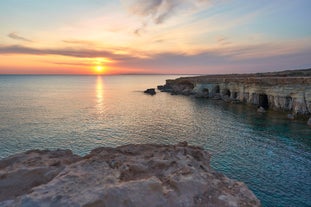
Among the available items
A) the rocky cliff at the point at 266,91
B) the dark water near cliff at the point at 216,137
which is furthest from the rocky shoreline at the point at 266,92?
the dark water near cliff at the point at 216,137

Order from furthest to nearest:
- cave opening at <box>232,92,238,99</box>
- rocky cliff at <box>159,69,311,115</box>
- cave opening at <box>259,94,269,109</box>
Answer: cave opening at <box>232,92,238,99</box>, cave opening at <box>259,94,269,109</box>, rocky cliff at <box>159,69,311,115</box>

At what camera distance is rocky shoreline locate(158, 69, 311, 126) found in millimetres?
48125

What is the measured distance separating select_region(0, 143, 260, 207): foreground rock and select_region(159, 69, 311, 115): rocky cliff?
139ft

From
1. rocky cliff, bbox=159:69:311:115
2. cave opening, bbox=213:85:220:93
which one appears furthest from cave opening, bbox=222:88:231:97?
cave opening, bbox=213:85:220:93

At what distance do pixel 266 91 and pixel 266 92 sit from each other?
270mm

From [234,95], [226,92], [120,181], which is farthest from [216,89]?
[120,181]

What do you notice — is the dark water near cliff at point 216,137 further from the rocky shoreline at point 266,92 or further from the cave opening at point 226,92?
the cave opening at point 226,92

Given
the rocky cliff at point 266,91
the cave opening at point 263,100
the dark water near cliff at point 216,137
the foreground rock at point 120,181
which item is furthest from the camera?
the cave opening at point 263,100

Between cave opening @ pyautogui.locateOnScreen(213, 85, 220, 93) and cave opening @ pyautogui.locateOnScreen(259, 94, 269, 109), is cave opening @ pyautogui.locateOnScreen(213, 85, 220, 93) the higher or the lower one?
the higher one

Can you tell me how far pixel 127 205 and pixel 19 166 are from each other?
8.67 meters

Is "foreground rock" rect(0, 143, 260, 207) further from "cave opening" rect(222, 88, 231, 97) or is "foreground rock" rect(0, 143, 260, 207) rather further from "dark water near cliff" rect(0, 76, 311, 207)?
"cave opening" rect(222, 88, 231, 97)

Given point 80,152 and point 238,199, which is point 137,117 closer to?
point 80,152

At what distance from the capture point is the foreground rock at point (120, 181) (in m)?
10.6

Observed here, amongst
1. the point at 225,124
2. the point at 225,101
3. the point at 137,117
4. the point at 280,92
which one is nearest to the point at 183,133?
the point at 225,124
